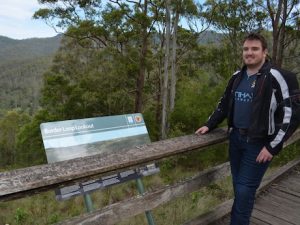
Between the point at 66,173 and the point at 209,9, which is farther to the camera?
the point at 209,9

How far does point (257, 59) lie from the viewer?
2.65m

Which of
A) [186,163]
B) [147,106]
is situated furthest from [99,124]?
[147,106]

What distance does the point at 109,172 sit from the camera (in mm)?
2191

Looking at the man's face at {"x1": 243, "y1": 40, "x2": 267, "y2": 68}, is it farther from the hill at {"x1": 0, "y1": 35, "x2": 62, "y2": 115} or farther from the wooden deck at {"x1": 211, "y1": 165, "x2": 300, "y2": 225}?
the hill at {"x1": 0, "y1": 35, "x2": 62, "y2": 115}

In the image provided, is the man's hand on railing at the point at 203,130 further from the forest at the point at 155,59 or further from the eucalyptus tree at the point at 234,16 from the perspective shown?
the eucalyptus tree at the point at 234,16

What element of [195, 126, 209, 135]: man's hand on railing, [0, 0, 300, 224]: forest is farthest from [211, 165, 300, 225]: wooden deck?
A: [0, 0, 300, 224]: forest

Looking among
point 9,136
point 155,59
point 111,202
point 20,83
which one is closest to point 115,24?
point 155,59

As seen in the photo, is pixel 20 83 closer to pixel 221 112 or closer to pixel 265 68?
pixel 221 112

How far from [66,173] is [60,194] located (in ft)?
1.29

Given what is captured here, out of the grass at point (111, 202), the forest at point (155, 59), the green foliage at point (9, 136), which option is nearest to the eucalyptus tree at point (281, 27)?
the forest at point (155, 59)

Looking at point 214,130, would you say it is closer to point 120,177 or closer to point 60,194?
point 120,177

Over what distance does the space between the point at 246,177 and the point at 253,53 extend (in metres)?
0.96

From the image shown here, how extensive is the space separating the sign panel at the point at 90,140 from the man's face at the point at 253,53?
41.0 inches

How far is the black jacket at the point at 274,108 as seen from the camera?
248 centimetres
